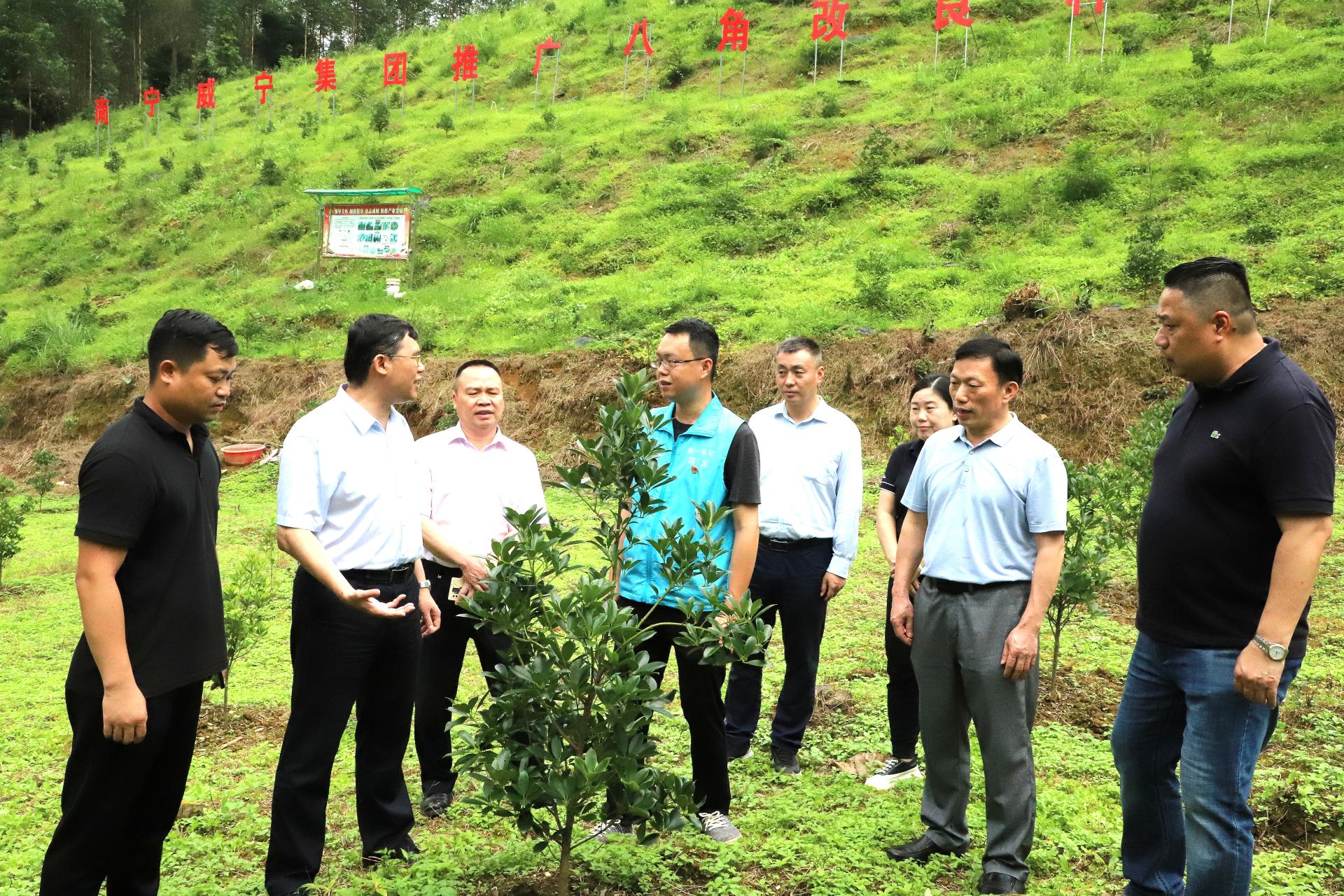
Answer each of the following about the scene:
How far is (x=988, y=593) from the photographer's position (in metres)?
3.31

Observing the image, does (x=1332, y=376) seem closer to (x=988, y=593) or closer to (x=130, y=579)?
(x=988, y=593)

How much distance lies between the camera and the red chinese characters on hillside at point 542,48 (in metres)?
28.0

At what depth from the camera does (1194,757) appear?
8.57 ft

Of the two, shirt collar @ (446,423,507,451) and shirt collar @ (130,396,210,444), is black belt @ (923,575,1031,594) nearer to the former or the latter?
shirt collar @ (446,423,507,451)

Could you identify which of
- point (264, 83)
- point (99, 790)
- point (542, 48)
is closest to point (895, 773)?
point (99, 790)

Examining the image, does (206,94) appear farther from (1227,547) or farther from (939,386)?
(1227,547)

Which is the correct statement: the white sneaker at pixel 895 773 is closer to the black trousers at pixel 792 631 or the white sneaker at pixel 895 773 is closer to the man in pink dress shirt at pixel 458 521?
the black trousers at pixel 792 631

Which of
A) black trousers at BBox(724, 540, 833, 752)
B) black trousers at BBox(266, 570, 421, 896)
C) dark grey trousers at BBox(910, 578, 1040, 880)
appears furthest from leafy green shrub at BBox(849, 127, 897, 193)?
black trousers at BBox(266, 570, 421, 896)

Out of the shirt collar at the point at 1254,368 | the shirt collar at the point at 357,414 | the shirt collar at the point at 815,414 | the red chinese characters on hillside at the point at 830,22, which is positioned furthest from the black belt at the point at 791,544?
the red chinese characters on hillside at the point at 830,22

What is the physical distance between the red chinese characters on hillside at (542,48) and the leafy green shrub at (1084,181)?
16081 mm

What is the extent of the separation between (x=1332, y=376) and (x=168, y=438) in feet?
39.7

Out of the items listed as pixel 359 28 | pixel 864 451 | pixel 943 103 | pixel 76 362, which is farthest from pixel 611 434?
pixel 359 28

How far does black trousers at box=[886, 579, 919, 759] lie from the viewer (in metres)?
4.32

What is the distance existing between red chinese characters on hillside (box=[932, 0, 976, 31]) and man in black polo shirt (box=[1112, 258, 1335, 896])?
24.1 m
